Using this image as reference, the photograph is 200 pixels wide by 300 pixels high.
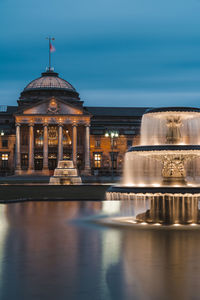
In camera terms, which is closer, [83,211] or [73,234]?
[73,234]

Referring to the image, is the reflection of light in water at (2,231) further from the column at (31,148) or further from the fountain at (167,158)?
the column at (31,148)

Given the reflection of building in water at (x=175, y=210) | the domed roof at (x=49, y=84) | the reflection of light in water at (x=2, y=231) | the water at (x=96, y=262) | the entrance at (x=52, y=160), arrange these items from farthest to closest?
1. the domed roof at (x=49, y=84)
2. the entrance at (x=52, y=160)
3. the reflection of building in water at (x=175, y=210)
4. the reflection of light in water at (x=2, y=231)
5. the water at (x=96, y=262)

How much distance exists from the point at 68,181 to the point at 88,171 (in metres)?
41.2

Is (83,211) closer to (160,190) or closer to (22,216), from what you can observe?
(22,216)

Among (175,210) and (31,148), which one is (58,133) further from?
(175,210)

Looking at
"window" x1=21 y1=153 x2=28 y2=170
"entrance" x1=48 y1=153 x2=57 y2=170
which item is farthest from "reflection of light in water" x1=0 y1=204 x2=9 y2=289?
"window" x1=21 y1=153 x2=28 y2=170

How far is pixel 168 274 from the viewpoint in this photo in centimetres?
909

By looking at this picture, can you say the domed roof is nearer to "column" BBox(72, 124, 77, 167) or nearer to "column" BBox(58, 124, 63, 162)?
"column" BBox(58, 124, 63, 162)

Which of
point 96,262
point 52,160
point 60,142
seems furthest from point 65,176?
point 96,262

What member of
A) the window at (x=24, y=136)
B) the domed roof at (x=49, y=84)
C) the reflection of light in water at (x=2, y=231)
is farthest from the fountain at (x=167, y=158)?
the domed roof at (x=49, y=84)

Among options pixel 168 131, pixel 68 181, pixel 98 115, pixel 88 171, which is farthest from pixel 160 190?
pixel 98 115

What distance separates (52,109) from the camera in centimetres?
9669

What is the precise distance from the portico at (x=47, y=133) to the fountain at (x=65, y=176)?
36.6 metres

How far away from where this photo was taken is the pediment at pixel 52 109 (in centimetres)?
9656
